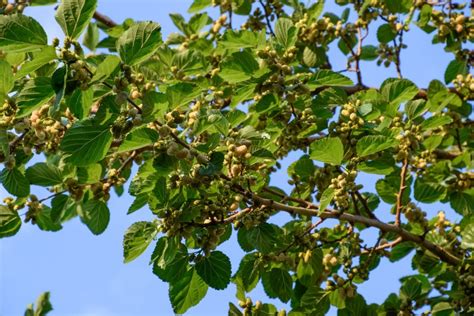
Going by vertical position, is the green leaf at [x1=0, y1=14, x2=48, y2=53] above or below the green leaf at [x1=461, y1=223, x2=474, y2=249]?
above

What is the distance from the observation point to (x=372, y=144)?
2.68m

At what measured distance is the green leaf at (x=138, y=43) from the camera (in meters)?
2.25

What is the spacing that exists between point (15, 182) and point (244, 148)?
3.66ft

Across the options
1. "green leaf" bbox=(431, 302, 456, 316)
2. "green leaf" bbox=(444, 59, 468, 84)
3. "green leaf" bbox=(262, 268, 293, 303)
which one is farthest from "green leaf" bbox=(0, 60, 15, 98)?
"green leaf" bbox=(444, 59, 468, 84)

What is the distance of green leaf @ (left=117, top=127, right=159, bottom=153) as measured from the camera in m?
Answer: 2.28

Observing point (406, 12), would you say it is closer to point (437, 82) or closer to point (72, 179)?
point (437, 82)

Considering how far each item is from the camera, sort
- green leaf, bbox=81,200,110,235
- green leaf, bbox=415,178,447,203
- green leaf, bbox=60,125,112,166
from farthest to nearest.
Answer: green leaf, bbox=415,178,447,203 < green leaf, bbox=81,200,110,235 < green leaf, bbox=60,125,112,166

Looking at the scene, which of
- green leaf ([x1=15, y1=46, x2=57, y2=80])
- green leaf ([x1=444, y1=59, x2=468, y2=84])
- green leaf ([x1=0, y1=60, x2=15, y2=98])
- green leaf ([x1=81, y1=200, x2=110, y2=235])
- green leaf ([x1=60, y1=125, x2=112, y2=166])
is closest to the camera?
green leaf ([x1=15, y1=46, x2=57, y2=80])

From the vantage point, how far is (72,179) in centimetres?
314

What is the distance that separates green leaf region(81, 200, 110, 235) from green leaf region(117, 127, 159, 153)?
0.99 meters

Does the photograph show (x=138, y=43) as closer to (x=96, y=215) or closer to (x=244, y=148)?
(x=244, y=148)

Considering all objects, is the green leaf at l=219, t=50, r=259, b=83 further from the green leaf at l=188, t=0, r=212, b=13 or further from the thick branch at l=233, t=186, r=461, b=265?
the green leaf at l=188, t=0, r=212, b=13

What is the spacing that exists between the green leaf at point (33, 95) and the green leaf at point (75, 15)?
0.21 meters

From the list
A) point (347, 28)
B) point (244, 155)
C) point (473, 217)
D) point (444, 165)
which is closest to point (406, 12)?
point (347, 28)
